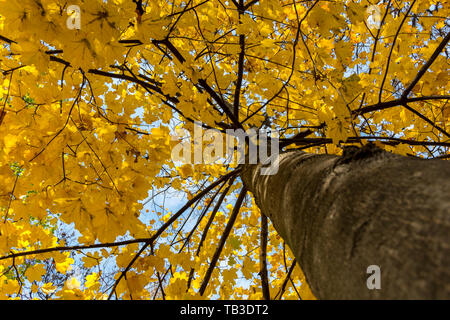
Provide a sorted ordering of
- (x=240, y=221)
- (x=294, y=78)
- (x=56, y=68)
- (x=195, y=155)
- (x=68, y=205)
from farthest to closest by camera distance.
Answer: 1. (x=240, y=221)
2. (x=195, y=155)
3. (x=294, y=78)
4. (x=56, y=68)
5. (x=68, y=205)

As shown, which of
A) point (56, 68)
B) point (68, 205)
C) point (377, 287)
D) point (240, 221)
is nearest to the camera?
point (377, 287)

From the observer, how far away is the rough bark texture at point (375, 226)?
0.29 meters

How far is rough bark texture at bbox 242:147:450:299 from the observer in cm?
29

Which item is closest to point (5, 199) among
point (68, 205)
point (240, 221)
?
point (68, 205)

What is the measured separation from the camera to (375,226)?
0.37 m

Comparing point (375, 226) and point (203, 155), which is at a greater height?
point (203, 155)

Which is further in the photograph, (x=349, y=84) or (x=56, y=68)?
(x=56, y=68)

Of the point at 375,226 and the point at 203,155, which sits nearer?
the point at 375,226

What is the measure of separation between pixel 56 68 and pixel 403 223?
2079 mm

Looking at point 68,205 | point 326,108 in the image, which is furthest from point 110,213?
point 326,108
